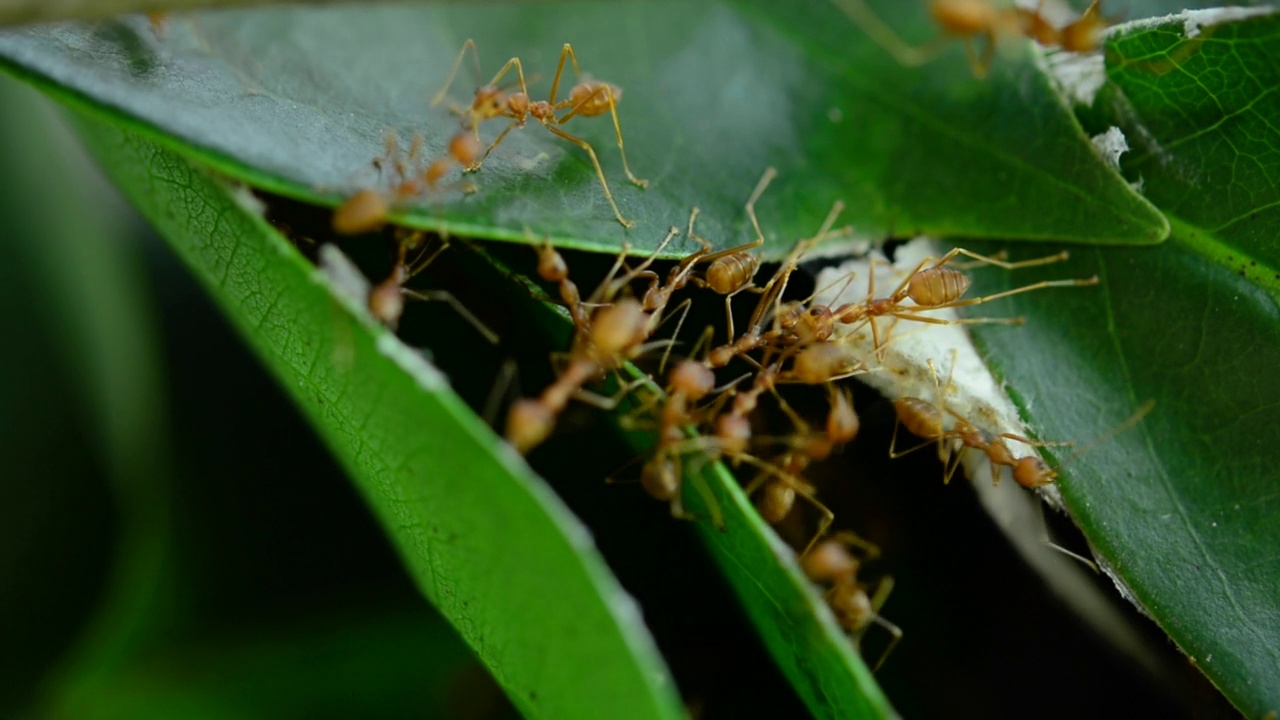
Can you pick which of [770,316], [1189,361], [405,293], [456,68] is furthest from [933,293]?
[456,68]

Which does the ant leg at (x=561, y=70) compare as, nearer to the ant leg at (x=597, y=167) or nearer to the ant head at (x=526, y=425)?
the ant leg at (x=597, y=167)

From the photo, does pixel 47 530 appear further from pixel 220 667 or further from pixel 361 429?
pixel 361 429

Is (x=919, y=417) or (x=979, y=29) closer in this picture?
(x=979, y=29)

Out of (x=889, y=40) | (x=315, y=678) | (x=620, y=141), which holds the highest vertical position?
(x=889, y=40)

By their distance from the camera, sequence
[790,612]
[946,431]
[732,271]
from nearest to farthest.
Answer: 1. [790,612]
2. [732,271]
3. [946,431]

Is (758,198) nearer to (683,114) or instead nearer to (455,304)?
(683,114)

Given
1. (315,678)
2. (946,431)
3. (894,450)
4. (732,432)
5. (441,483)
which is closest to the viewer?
(441,483)

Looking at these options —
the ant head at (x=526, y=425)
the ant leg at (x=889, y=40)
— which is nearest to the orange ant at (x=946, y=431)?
the ant leg at (x=889, y=40)
